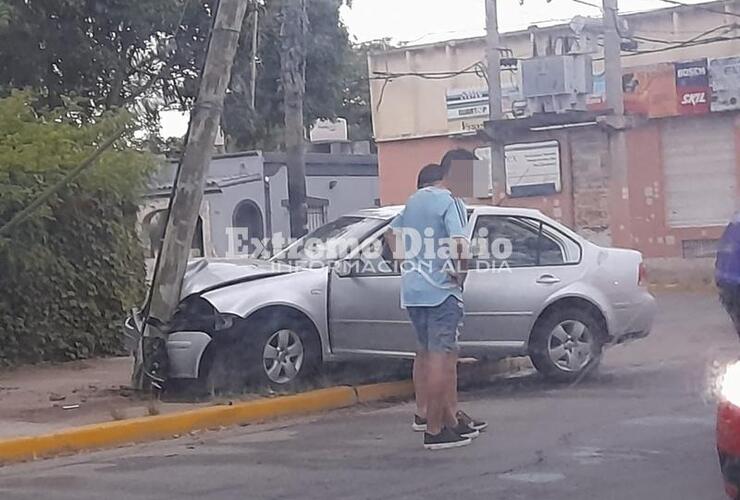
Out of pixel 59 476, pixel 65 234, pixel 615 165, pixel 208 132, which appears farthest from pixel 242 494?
pixel 615 165

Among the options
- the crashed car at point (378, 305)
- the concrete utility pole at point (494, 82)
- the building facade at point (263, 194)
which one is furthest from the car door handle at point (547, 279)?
the building facade at point (263, 194)

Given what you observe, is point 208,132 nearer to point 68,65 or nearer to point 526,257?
point 526,257

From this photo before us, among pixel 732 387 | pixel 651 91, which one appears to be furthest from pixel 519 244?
pixel 651 91

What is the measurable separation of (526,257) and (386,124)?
23.3 m

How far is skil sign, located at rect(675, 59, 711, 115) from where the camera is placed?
27844mm

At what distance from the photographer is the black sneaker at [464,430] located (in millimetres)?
8320

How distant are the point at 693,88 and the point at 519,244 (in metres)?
17.9

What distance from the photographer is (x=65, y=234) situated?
13.8 m

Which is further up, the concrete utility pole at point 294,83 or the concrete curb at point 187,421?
the concrete utility pole at point 294,83

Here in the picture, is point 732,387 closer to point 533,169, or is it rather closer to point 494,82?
point 494,82

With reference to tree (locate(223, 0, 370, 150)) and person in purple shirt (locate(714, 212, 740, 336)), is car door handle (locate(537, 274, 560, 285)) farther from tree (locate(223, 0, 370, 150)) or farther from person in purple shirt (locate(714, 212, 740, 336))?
tree (locate(223, 0, 370, 150))

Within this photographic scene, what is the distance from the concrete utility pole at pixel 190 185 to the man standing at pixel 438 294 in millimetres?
2758

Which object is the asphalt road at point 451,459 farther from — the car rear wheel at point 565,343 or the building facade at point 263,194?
the building facade at point 263,194

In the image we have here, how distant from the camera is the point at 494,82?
26.7m
